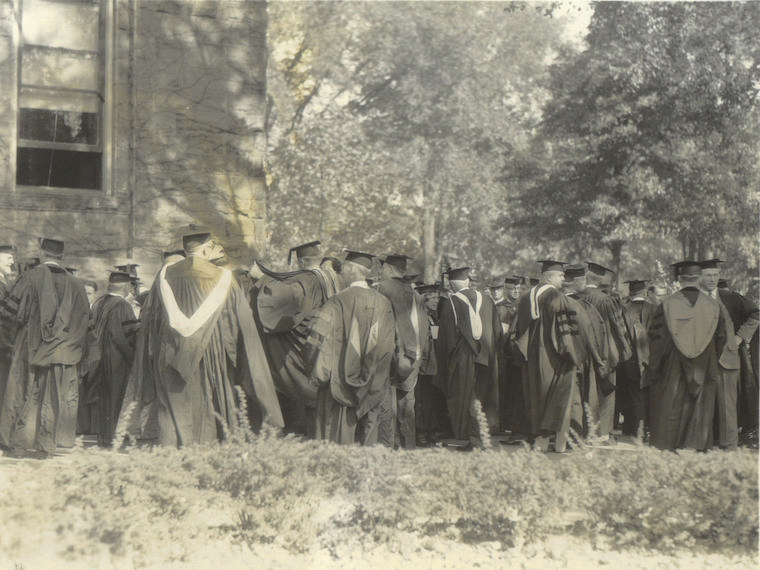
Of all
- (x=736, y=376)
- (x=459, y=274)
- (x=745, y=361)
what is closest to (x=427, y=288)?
(x=459, y=274)

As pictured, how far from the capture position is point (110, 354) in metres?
10.6

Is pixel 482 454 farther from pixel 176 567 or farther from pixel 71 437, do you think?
pixel 71 437

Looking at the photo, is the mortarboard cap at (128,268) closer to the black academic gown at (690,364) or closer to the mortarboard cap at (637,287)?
the black academic gown at (690,364)

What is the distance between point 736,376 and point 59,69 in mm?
8247

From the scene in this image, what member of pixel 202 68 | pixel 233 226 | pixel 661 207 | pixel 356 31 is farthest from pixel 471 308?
pixel 356 31

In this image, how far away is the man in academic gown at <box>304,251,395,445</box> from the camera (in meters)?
8.23

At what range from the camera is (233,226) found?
12.1m

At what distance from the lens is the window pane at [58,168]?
1153cm

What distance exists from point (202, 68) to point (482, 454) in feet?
23.9

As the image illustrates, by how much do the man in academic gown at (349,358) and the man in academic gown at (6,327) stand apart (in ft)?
10.5

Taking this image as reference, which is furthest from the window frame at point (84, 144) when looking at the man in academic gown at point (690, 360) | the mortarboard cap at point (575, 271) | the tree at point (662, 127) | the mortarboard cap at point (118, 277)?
the tree at point (662, 127)

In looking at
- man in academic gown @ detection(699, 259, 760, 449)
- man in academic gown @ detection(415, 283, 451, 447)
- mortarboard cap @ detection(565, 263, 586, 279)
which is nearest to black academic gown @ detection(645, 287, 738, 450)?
man in academic gown @ detection(699, 259, 760, 449)

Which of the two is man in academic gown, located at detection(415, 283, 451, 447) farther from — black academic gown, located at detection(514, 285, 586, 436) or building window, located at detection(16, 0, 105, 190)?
building window, located at detection(16, 0, 105, 190)

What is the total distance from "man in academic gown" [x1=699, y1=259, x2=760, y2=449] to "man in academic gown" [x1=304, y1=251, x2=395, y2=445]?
369cm
